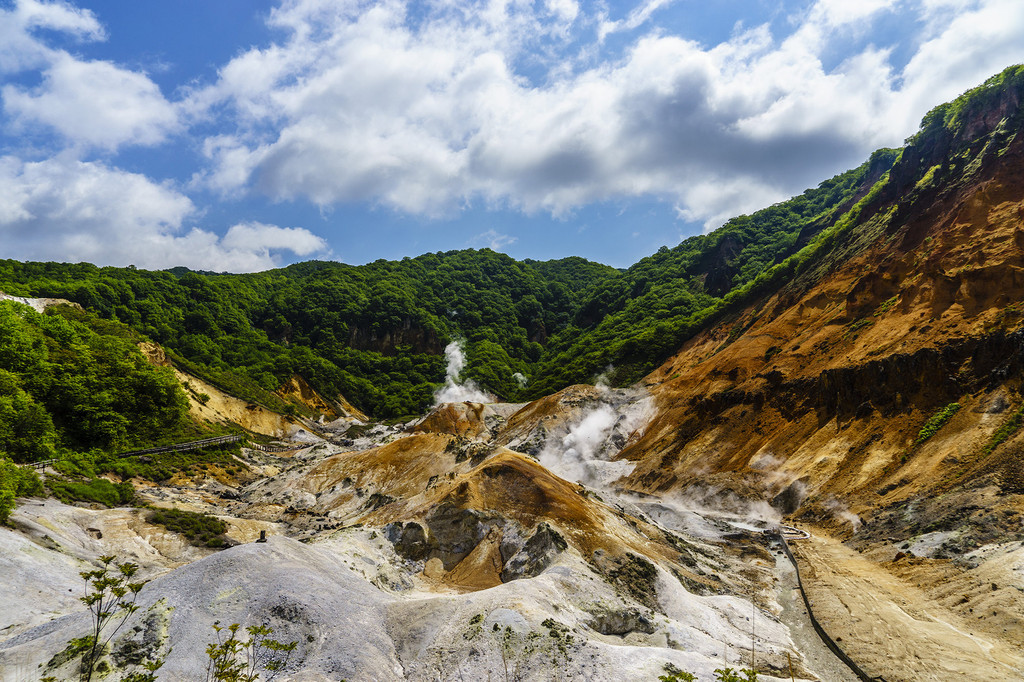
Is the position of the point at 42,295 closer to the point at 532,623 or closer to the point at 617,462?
the point at 617,462

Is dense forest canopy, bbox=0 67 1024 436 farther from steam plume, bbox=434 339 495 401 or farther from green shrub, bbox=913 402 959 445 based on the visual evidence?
green shrub, bbox=913 402 959 445

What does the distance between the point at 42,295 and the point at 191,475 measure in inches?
1979

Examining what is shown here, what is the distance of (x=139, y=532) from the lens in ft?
74.0

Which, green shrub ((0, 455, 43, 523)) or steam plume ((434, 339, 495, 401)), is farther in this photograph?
steam plume ((434, 339, 495, 401))

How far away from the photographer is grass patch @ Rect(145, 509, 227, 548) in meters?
23.8

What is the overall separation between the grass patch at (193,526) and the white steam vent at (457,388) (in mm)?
77202

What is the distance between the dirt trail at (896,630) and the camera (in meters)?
14.8

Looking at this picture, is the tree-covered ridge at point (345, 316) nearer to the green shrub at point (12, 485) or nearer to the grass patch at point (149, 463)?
the grass patch at point (149, 463)

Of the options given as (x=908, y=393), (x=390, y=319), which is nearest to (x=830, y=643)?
(x=908, y=393)

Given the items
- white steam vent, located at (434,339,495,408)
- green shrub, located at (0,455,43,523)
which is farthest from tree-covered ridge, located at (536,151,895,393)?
green shrub, located at (0,455,43,523)

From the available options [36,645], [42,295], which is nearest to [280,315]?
[42,295]

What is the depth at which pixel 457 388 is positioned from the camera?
11475 centimetres

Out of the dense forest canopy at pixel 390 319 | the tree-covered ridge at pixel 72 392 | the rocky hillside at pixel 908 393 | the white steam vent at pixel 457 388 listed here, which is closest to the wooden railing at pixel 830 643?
the rocky hillside at pixel 908 393

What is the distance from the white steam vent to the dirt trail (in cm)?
8629
